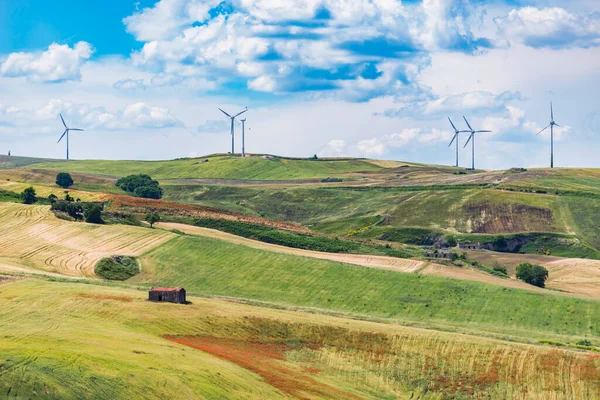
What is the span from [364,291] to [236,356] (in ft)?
151

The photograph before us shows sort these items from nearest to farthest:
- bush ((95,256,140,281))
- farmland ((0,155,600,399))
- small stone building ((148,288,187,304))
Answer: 1. farmland ((0,155,600,399))
2. small stone building ((148,288,187,304))
3. bush ((95,256,140,281))

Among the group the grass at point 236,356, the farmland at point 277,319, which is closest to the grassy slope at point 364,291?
the farmland at point 277,319

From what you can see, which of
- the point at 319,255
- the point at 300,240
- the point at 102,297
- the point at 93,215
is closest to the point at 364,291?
the point at 319,255

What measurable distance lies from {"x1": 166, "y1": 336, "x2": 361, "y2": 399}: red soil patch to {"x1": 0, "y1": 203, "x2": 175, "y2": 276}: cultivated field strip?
46.0 metres

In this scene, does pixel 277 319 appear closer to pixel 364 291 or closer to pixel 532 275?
pixel 364 291

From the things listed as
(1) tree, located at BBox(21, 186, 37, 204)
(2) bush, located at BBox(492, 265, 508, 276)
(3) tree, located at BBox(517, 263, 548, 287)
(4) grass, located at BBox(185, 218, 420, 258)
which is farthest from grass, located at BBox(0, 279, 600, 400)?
(1) tree, located at BBox(21, 186, 37, 204)

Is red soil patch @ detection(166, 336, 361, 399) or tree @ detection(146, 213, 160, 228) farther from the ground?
tree @ detection(146, 213, 160, 228)

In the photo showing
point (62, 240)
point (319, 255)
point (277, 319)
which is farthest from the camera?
point (319, 255)

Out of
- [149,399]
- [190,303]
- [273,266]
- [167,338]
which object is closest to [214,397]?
[149,399]

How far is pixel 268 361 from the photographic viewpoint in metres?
81.3

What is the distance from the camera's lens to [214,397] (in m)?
64.9

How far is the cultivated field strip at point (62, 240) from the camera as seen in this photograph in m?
131

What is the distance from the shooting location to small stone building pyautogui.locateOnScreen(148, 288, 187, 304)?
9775 centimetres

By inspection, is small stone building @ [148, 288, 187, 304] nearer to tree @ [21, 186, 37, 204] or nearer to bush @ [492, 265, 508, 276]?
bush @ [492, 265, 508, 276]
